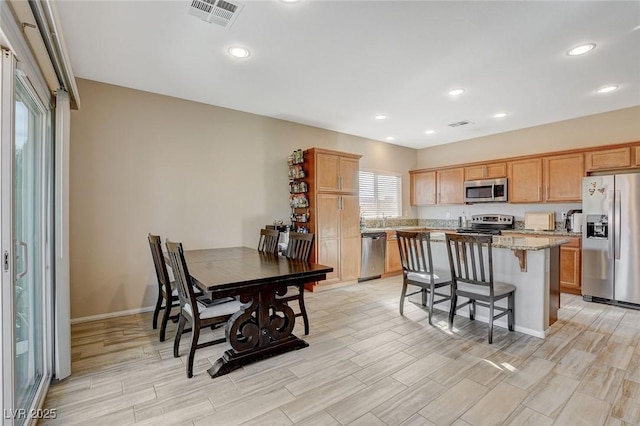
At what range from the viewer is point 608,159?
14.5 ft

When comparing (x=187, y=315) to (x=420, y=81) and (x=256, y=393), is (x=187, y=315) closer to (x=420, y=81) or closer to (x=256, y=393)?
(x=256, y=393)

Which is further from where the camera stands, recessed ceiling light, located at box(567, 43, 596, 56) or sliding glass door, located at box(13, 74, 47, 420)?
recessed ceiling light, located at box(567, 43, 596, 56)

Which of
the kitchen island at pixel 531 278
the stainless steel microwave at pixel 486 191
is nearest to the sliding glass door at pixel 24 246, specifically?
the kitchen island at pixel 531 278

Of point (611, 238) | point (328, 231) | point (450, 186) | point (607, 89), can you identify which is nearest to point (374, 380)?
point (328, 231)

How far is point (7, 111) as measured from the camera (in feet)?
4.86

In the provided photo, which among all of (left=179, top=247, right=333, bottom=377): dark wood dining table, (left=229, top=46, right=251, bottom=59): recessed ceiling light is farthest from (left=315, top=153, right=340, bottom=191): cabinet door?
(left=179, top=247, right=333, bottom=377): dark wood dining table

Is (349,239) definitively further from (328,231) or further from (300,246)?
(300,246)

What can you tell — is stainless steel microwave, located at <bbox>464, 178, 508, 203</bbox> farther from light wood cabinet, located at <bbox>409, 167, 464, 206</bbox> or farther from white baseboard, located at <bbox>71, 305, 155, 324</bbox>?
white baseboard, located at <bbox>71, 305, 155, 324</bbox>

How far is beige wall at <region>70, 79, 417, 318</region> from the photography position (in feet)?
11.6

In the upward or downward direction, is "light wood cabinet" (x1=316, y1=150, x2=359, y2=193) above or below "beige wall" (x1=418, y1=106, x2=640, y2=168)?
Answer: below

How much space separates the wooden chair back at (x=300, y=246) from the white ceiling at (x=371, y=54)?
177cm

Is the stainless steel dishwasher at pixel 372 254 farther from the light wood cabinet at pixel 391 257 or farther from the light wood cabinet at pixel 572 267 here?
the light wood cabinet at pixel 572 267

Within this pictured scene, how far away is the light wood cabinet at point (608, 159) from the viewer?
14.1 ft

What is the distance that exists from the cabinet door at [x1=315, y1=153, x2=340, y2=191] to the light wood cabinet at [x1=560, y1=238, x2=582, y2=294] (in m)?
3.58
